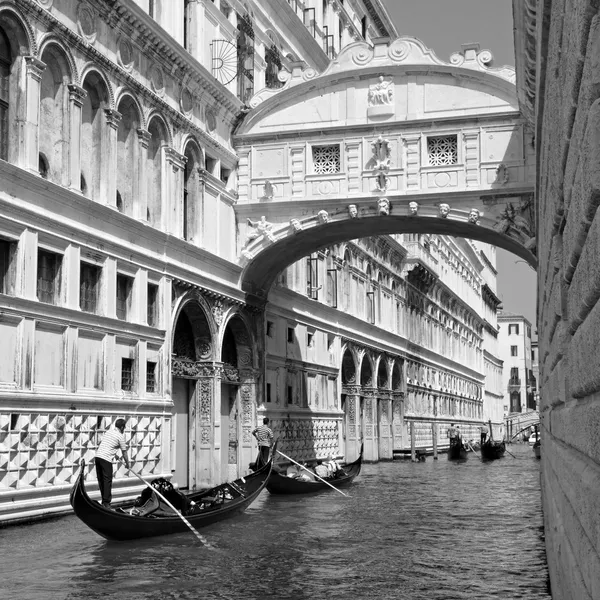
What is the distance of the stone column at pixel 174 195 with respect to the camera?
1750 cm

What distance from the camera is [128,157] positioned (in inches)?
648

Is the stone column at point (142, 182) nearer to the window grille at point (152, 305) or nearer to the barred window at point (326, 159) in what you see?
the window grille at point (152, 305)

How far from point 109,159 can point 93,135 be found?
44 cm

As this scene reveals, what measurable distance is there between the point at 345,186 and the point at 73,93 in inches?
274

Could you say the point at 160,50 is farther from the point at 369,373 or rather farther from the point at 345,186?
the point at 369,373

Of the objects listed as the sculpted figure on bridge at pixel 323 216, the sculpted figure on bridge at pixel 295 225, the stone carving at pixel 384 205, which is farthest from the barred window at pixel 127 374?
the stone carving at pixel 384 205

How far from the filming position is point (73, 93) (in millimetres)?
14273

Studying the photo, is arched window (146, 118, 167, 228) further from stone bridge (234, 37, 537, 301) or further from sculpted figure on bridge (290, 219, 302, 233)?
sculpted figure on bridge (290, 219, 302, 233)

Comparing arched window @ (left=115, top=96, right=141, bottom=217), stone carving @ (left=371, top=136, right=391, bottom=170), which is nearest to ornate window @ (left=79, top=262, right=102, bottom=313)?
arched window @ (left=115, top=96, right=141, bottom=217)

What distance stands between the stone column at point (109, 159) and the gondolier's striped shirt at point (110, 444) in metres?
4.37

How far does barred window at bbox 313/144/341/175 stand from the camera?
65.7 ft

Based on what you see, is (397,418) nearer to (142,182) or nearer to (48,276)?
(142,182)

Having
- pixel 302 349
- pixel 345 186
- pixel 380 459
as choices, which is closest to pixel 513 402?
pixel 380 459

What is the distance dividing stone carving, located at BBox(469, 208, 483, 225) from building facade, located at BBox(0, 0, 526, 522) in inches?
31.3
